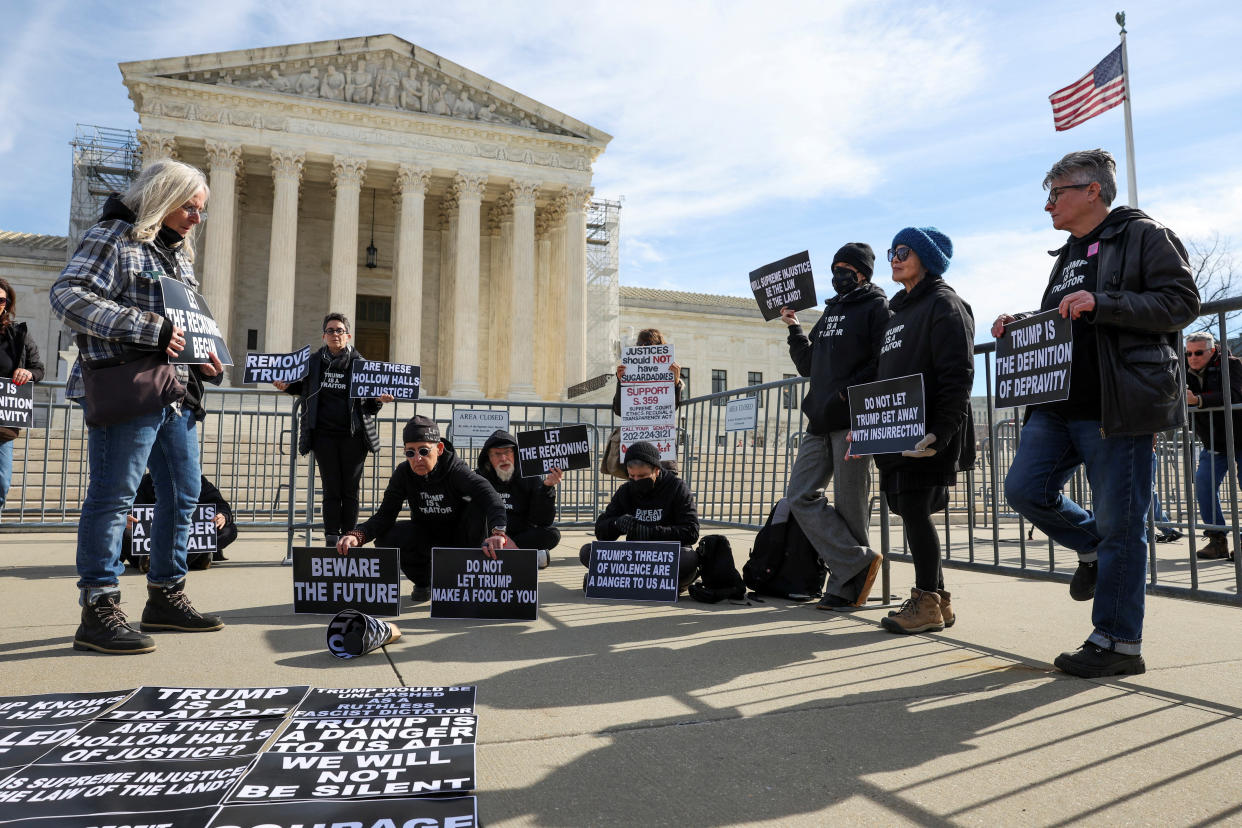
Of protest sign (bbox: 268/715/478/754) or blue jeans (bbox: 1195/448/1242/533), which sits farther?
blue jeans (bbox: 1195/448/1242/533)

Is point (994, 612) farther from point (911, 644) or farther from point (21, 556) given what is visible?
point (21, 556)

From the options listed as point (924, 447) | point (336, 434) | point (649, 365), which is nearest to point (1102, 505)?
point (924, 447)

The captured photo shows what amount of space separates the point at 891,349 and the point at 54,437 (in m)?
15.3

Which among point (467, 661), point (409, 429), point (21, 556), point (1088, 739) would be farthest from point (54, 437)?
point (1088, 739)

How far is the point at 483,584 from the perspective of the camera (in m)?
4.87

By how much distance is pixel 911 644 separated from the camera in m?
4.25

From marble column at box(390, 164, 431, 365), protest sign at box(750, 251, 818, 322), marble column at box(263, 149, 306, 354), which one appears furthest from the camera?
marble column at box(390, 164, 431, 365)

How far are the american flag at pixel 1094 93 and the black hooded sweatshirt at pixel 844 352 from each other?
59.8 ft

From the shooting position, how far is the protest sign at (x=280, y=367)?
7223mm

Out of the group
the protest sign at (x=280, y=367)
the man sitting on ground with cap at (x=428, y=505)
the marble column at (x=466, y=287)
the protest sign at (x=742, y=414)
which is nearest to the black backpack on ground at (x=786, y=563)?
the man sitting on ground with cap at (x=428, y=505)

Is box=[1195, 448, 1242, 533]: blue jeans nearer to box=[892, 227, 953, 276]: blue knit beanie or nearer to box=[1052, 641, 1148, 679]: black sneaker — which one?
box=[892, 227, 953, 276]: blue knit beanie

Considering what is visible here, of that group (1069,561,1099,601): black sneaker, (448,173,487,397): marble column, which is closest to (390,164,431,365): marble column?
(448,173,487,397): marble column

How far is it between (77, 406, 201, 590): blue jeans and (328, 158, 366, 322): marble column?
1037 inches

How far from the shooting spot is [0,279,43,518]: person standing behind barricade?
6258 mm
